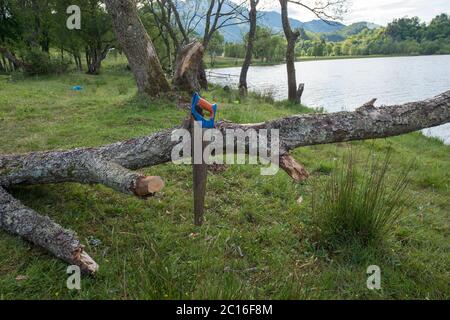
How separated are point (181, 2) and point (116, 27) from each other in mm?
17638

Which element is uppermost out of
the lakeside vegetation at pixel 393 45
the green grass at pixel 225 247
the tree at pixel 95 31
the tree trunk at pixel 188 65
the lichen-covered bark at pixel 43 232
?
the lakeside vegetation at pixel 393 45

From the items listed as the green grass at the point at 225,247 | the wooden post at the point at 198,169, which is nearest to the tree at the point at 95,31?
the green grass at the point at 225,247

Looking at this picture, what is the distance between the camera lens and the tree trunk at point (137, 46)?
319 inches

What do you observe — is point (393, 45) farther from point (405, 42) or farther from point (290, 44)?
point (290, 44)

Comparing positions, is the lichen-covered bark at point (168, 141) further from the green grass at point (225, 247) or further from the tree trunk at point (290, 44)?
the tree trunk at point (290, 44)

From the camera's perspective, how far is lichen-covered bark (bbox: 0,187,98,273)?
265 centimetres

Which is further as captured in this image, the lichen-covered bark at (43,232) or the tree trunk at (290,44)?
the tree trunk at (290,44)

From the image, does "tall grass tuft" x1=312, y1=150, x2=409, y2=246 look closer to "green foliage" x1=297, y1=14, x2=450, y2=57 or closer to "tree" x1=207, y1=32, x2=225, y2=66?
"tree" x1=207, y1=32, x2=225, y2=66

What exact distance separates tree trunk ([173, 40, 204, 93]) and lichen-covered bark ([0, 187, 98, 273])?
16.9 feet

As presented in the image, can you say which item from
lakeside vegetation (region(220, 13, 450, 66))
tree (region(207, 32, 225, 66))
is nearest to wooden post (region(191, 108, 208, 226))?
tree (region(207, 32, 225, 66))

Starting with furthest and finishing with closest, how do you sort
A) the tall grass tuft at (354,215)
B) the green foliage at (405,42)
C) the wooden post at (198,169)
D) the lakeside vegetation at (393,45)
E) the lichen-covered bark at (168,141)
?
the green foliage at (405,42) < the lakeside vegetation at (393,45) < the lichen-covered bark at (168,141) < the tall grass tuft at (354,215) < the wooden post at (198,169)

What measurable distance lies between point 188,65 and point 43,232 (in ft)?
18.8

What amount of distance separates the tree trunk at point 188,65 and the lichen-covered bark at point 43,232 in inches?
203

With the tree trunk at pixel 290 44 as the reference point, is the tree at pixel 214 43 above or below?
above
